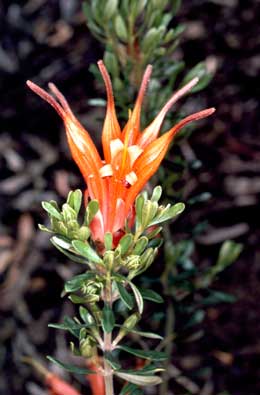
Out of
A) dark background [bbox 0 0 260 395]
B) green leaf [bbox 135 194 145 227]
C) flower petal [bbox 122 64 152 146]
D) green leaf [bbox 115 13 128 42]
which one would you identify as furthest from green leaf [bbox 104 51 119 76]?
dark background [bbox 0 0 260 395]

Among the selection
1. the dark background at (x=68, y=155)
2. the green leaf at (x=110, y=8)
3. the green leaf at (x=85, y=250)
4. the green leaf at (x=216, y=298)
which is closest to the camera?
the green leaf at (x=85, y=250)

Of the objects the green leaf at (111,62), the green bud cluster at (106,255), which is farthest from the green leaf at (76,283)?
the green leaf at (111,62)

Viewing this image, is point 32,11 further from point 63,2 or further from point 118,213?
point 118,213

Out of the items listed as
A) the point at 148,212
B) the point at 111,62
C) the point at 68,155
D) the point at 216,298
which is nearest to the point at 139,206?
the point at 148,212

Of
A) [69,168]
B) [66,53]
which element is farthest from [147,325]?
[66,53]

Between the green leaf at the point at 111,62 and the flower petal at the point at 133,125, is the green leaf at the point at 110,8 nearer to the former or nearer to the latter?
the green leaf at the point at 111,62

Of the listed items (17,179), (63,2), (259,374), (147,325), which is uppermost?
(63,2)
